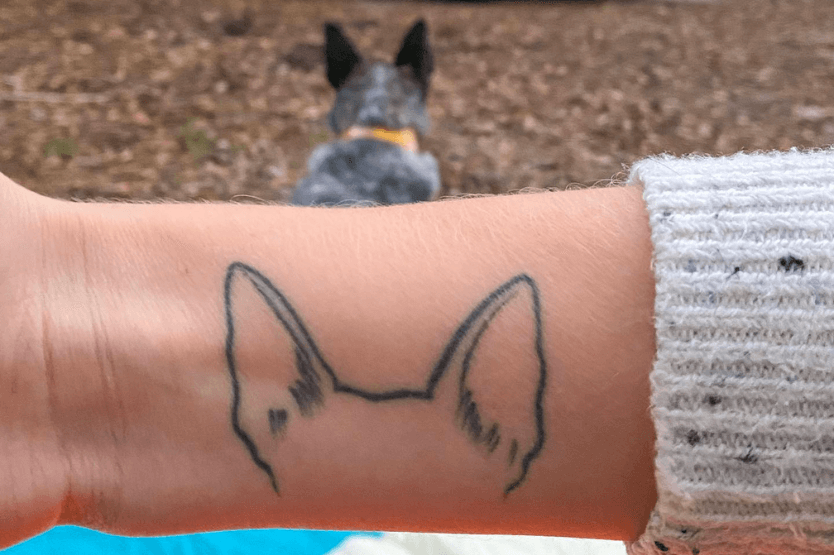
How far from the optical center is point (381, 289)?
1155 millimetres

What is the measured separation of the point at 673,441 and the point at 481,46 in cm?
492

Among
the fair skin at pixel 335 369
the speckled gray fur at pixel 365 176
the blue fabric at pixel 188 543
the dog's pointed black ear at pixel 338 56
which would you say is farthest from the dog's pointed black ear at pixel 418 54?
the fair skin at pixel 335 369

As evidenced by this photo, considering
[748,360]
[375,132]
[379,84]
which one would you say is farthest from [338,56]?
[748,360]

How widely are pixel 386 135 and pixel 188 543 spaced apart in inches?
103

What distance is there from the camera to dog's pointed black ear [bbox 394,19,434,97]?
14.1 feet

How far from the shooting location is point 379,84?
4.23m

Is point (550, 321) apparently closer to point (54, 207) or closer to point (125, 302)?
point (125, 302)

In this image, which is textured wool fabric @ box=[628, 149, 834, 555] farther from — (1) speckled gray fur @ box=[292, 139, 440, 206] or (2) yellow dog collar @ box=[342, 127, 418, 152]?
(2) yellow dog collar @ box=[342, 127, 418, 152]

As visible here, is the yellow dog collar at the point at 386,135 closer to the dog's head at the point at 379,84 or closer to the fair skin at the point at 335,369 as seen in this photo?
the dog's head at the point at 379,84

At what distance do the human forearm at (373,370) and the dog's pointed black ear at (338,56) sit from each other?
324cm

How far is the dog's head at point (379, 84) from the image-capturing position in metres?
4.13

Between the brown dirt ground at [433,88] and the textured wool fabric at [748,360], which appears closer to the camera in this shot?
the textured wool fabric at [748,360]

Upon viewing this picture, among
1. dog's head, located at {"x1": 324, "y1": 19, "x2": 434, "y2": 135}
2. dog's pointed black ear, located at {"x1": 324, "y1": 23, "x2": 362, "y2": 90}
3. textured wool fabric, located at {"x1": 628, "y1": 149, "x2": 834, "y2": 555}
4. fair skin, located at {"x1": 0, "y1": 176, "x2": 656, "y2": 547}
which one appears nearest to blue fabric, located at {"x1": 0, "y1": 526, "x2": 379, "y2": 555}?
fair skin, located at {"x1": 0, "y1": 176, "x2": 656, "y2": 547}

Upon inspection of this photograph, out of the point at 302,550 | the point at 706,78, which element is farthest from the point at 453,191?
the point at 302,550
